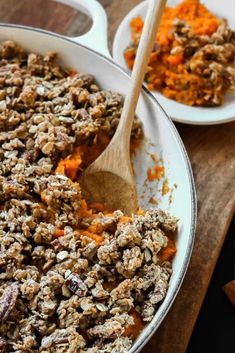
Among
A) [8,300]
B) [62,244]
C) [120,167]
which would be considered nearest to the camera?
[8,300]

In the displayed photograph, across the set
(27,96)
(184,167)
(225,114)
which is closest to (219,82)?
(225,114)

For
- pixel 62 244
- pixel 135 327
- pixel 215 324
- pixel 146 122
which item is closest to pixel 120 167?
pixel 146 122

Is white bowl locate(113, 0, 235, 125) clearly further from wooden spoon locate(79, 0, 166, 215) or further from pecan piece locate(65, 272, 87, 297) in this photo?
pecan piece locate(65, 272, 87, 297)

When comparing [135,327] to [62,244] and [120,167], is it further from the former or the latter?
[120,167]

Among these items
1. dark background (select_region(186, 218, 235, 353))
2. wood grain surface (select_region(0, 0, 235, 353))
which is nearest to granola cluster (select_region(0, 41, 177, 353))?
wood grain surface (select_region(0, 0, 235, 353))

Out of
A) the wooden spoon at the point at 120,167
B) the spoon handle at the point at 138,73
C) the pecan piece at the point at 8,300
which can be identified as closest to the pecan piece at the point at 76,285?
the pecan piece at the point at 8,300

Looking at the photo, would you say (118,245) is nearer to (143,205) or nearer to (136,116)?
(143,205)

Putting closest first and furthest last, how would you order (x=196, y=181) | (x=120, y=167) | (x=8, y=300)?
(x=8, y=300) < (x=120, y=167) < (x=196, y=181)

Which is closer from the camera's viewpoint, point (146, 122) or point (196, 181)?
point (146, 122)
